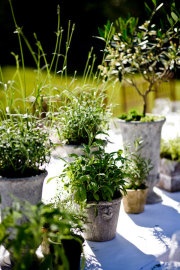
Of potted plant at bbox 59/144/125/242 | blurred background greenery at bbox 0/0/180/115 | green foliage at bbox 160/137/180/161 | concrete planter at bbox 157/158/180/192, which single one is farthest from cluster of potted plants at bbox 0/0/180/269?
blurred background greenery at bbox 0/0/180/115

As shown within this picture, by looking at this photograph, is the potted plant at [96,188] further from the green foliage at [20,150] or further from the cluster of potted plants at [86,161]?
the green foliage at [20,150]

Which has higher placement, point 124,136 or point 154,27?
point 154,27

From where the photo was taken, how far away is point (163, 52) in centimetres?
411

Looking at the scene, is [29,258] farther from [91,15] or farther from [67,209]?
[91,15]

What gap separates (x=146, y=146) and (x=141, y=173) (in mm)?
239

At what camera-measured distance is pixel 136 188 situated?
3.97 m

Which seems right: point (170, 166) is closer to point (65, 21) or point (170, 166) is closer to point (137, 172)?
point (137, 172)

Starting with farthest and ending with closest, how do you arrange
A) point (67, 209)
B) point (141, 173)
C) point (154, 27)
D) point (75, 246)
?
point (154, 27), point (141, 173), point (67, 209), point (75, 246)

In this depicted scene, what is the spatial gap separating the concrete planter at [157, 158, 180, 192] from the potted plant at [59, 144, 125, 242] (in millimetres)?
1021

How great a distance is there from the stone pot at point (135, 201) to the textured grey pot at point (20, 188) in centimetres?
101

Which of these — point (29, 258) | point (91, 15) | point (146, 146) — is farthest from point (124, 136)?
point (91, 15)

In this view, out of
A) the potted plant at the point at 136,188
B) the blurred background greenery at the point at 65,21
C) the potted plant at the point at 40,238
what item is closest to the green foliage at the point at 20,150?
the potted plant at the point at 40,238

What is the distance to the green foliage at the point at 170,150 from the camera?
14.8 ft

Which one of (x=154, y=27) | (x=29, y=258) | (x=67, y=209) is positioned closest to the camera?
(x=29, y=258)
